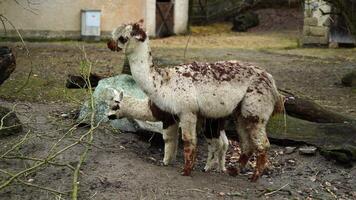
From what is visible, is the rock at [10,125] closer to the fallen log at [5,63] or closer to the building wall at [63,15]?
the fallen log at [5,63]

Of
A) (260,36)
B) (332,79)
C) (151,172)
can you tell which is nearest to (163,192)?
(151,172)

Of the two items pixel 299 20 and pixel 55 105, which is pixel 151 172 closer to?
pixel 55 105

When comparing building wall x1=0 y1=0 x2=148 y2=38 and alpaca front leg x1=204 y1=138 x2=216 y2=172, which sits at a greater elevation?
building wall x1=0 y1=0 x2=148 y2=38

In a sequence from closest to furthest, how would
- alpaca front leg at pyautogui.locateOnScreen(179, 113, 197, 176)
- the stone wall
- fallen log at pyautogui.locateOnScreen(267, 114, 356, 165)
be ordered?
alpaca front leg at pyautogui.locateOnScreen(179, 113, 197, 176) < fallen log at pyautogui.locateOnScreen(267, 114, 356, 165) < the stone wall

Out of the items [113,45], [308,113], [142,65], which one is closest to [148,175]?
[142,65]

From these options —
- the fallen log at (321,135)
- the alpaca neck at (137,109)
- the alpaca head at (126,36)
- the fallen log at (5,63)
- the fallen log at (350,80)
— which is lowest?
the fallen log at (321,135)

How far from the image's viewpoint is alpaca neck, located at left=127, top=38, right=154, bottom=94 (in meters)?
5.86

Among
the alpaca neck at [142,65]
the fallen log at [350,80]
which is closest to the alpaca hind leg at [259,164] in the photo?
the alpaca neck at [142,65]

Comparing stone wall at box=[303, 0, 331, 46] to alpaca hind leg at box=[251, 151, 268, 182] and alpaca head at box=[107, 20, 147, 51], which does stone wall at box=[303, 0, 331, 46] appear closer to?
alpaca hind leg at box=[251, 151, 268, 182]

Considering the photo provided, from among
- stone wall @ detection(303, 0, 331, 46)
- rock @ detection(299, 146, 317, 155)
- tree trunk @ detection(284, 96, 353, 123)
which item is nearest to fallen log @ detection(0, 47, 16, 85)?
tree trunk @ detection(284, 96, 353, 123)

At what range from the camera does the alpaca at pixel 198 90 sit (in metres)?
5.86

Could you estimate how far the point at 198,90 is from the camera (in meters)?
5.92

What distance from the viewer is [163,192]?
5.55 m

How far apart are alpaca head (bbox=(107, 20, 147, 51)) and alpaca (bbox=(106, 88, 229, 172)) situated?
0.60m
